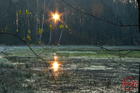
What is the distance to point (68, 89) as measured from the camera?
19.0 ft

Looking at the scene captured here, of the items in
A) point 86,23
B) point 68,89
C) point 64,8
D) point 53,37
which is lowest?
point 68,89

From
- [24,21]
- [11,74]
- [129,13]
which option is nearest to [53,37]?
[24,21]

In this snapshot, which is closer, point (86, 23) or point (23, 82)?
point (23, 82)

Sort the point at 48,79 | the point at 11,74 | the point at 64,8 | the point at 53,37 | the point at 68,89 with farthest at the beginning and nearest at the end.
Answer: the point at 64,8, the point at 53,37, the point at 11,74, the point at 48,79, the point at 68,89

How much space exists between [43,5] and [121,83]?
3279 centimetres

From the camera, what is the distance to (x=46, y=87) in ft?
19.6

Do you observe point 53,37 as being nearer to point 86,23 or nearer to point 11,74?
point 86,23

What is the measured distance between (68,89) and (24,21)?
32.6 meters

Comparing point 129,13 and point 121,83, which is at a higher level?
point 129,13

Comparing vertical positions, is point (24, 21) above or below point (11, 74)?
above

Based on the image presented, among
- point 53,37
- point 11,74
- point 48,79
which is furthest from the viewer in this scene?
point 53,37

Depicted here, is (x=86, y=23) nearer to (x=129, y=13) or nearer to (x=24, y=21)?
(x=129, y=13)

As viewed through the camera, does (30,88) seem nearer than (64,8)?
Yes

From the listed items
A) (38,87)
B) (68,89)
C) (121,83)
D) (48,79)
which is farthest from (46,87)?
(121,83)
